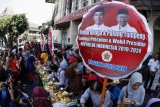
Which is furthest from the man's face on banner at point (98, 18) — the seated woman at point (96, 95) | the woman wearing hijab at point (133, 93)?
the seated woman at point (96, 95)

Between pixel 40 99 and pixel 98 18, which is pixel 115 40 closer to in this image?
pixel 98 18

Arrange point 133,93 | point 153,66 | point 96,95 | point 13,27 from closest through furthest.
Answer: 1. point 133,93
2. point 96,95
3. point 153,66
4. point 13,27

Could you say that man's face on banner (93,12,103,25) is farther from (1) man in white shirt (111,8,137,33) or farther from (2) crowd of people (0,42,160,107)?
(2) crowd of people (0,42,160,107)

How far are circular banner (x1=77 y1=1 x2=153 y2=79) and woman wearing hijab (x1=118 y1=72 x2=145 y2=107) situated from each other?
83 cm

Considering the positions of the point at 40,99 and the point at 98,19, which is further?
the point at 40,99

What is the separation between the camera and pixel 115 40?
16.0 feet

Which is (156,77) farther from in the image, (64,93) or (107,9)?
(107,9)

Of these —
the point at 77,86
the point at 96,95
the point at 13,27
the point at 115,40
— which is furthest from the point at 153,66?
the point at 13,27

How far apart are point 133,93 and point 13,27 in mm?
46482

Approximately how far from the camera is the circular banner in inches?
185

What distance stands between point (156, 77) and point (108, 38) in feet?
28.6

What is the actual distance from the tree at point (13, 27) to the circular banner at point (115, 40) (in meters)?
45.1

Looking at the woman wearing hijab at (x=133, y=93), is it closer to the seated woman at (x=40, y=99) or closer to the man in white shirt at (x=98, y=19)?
the man in white shirt at (x=98, y=19)

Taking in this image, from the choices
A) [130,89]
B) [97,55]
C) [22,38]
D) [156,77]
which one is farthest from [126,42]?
[22,38]
